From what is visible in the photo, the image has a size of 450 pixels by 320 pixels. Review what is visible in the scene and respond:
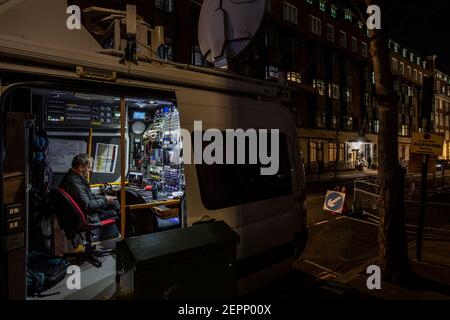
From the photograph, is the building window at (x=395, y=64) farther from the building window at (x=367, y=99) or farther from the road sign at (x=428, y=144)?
the road sign at (x=428, y=144)

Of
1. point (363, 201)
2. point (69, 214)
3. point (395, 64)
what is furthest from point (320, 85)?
point (69, 214)

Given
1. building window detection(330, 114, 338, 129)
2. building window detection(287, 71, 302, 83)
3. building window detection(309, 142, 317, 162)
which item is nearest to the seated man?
building window detection(287, 71, 302, 83)

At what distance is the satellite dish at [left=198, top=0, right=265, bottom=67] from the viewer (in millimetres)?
4928

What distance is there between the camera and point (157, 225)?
5066 mm

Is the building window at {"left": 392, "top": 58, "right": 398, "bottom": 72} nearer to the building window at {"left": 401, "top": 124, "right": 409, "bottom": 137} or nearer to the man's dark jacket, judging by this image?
the building window at {"left": 401, "top": 124, "right": 409, "bottom": 137}

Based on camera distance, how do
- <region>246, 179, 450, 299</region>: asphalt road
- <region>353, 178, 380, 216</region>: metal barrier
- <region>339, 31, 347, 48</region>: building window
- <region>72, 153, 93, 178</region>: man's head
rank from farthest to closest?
<region>339, 31, 347, 48</region>: building window < <region>353, 178, 380, 216</region>: metal barrier < <region>72, 153, 93, 178</region>: man's head < <region>246, 179, 450, 299</region>: asphalt road

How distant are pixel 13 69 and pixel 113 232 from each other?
4.44 meters

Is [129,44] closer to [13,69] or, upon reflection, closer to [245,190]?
[13,69]

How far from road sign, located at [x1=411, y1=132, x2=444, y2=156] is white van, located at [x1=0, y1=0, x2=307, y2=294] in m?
2.93

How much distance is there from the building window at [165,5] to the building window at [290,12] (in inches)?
527

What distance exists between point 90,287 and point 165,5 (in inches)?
870

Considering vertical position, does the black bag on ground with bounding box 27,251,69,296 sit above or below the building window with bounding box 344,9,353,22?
below

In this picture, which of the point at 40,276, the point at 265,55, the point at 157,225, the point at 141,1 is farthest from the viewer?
the point at 265,55

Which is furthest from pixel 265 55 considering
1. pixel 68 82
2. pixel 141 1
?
pixel 68 82
